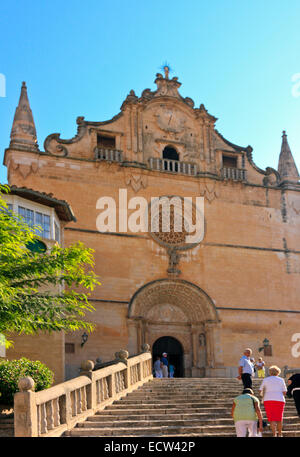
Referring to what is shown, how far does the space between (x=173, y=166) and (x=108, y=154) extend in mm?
3188

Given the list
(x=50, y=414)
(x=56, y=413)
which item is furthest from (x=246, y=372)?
(x=50, y=414)

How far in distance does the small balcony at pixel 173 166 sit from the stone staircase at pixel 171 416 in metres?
13.4

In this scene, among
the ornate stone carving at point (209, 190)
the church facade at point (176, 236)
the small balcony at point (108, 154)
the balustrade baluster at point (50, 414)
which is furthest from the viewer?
the ornate stone carving at point (209, 190)

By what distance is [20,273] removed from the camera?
39.4ft

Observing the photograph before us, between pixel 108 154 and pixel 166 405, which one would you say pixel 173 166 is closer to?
pixel 108 154

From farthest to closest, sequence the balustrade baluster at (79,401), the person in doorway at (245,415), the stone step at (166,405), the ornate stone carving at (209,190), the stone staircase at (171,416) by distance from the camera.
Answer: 1. the ornate stone carving at (209,190)
2. the stone step at (166,405)
3. the balustrade baluster at (79,401)
4. the stone staircase at (171,416)
5. the person in doorway at (245,415)

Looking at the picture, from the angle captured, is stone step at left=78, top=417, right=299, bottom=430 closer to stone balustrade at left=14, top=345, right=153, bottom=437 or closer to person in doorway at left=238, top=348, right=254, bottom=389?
stone balustrade at left=14, top=345, right=153, bottom=437

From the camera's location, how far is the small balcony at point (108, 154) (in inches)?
994

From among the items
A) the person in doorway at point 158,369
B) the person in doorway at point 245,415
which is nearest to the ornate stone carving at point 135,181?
the person in doorway at point 158,369

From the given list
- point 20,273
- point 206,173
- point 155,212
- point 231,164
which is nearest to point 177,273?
point 155,212

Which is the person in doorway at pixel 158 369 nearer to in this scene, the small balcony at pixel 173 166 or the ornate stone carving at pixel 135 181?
the ornate stone carving at pixel 135 181

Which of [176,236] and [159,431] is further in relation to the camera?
[176,236]

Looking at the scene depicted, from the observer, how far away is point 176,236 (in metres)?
25.6

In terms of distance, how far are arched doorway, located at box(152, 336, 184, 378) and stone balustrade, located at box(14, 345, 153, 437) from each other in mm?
9638
